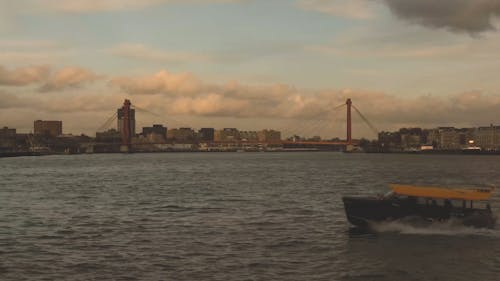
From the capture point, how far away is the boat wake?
30.3 meters

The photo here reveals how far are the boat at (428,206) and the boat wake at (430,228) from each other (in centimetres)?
19

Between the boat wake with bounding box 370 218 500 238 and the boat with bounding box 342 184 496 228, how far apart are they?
0.19 metres

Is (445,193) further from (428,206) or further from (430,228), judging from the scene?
(430,228)

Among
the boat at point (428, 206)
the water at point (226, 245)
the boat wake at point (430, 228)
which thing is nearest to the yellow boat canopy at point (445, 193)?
the boat at point (428, 206)

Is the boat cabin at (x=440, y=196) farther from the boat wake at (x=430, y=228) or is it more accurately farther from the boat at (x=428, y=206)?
the boat wake at (x=430, y=228)

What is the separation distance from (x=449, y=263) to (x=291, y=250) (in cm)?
631

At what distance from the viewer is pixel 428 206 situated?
30.6 m

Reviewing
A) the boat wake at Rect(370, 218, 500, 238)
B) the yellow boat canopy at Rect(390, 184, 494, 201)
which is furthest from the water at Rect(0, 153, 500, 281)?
the yellow boat canopy at Rect(390, 184, 494, 201)

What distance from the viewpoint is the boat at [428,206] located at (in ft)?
100

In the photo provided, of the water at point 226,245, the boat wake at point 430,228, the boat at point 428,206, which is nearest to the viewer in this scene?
the water at point 226,245

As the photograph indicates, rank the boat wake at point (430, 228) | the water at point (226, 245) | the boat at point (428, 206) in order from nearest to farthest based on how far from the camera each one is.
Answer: the water at point (226, 245)
the boat wake at point (430, 228)
the boat at point (428, 206)

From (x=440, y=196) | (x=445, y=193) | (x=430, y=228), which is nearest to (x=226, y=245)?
(x=430, y=228)

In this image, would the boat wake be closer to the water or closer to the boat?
the water

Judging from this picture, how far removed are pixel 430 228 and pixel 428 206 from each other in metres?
1.03
